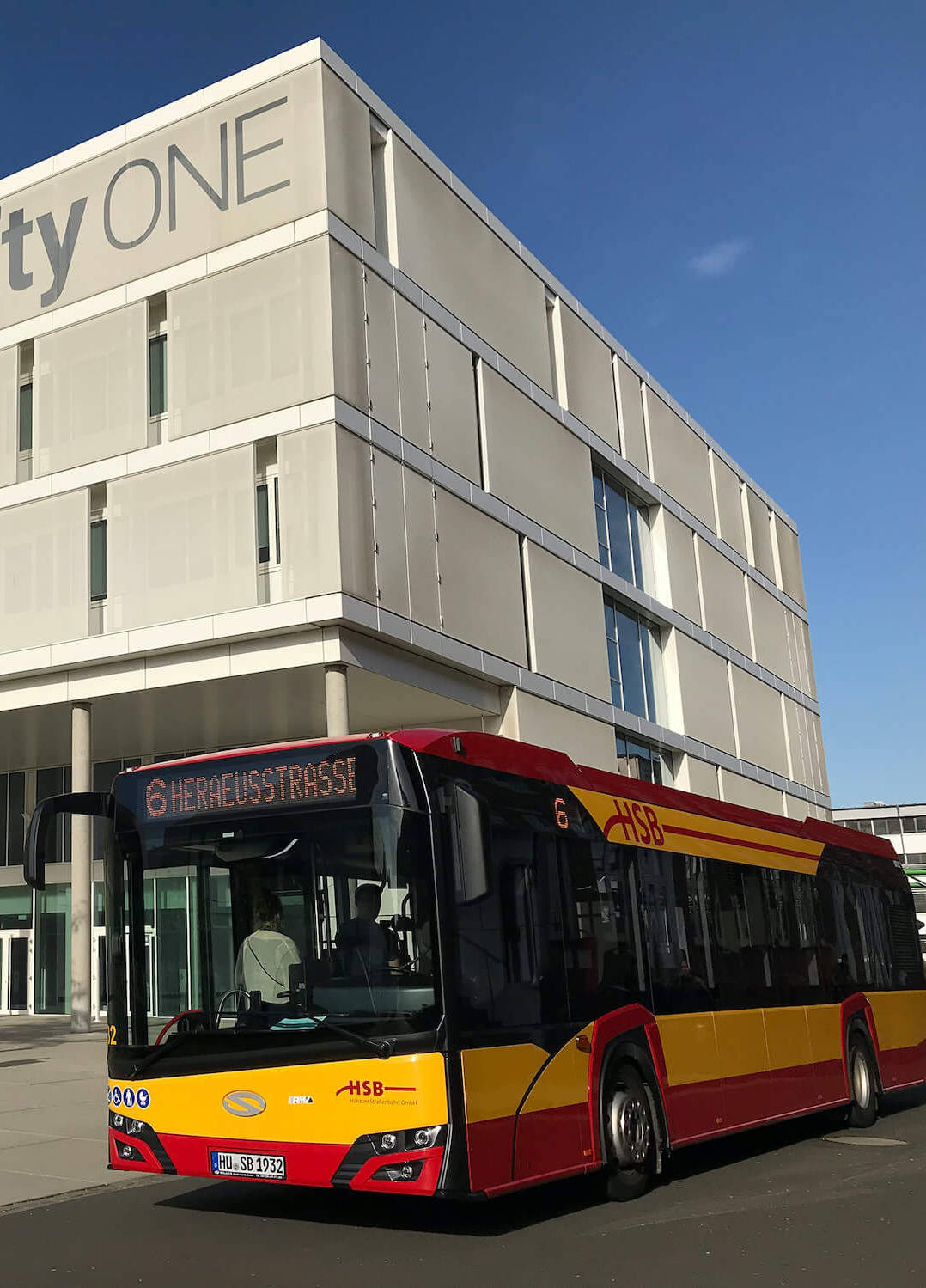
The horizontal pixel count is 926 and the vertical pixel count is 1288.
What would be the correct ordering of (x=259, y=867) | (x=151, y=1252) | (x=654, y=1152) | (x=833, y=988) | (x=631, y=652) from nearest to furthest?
(x=151, y=1252) < (x=259, y=867) < (x=654, y=1152) < (x=833, y=988) < (x=631, y=652)

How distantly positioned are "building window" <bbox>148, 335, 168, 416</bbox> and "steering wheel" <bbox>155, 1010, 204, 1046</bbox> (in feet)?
63.2

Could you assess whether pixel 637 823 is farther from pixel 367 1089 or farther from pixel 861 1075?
pixel 861 1075

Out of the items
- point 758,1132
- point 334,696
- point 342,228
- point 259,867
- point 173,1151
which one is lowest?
point 758,1132

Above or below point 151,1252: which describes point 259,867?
above

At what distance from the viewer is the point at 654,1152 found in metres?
8.59

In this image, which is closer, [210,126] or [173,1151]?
[173,1151]

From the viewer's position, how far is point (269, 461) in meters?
23.8

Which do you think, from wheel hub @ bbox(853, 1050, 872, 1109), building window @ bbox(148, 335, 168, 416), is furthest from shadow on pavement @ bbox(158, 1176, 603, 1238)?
building window @ bbox(148, 335, 168, 416)

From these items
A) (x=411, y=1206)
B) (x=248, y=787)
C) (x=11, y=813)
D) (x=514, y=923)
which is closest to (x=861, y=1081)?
(x=411, y=1206)

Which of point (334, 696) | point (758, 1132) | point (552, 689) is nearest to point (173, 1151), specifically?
point (758, 1132)

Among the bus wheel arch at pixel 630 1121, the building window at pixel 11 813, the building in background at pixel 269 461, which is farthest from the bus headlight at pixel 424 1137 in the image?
the building window at pixel 11 813

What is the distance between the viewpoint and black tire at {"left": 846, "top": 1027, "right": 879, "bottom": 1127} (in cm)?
1226

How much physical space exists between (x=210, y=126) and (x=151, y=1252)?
74.4ft

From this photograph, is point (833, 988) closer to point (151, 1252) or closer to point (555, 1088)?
point (555, 1088)
